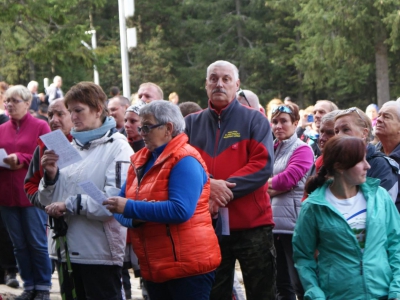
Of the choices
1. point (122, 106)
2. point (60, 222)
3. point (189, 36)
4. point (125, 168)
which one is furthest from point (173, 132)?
point (189, 36)

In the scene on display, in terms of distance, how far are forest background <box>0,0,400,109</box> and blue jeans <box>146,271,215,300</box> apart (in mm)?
27976

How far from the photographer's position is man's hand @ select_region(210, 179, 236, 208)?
5.93 meters

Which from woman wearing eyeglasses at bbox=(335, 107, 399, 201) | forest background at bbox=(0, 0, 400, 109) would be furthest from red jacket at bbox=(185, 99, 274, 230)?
forest background at bbox=(0, 0, 400, 109)

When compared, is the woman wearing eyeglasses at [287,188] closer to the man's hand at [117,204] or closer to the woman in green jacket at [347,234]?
the woman in green jacket at [347,234]

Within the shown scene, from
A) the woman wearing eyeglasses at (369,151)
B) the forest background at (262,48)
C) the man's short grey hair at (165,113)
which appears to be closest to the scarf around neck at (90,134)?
the man's short grey hair at (165,113)

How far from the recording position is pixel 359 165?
4941mm

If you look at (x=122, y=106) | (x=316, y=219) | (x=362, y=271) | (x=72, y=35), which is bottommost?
(x=362, y=271)

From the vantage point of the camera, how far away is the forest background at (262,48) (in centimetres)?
3681

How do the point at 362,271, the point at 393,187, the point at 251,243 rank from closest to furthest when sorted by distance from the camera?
the point at 362,271, the point at 393,187, the point at 251,243

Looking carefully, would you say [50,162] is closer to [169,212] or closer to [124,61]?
[169,212]

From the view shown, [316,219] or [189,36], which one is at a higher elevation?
[189,36]

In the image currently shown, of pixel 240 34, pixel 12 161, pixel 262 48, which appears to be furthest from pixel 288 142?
pixel 240 34

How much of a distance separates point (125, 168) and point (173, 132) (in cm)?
78

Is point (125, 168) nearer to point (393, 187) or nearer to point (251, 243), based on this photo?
point (251, 243)
